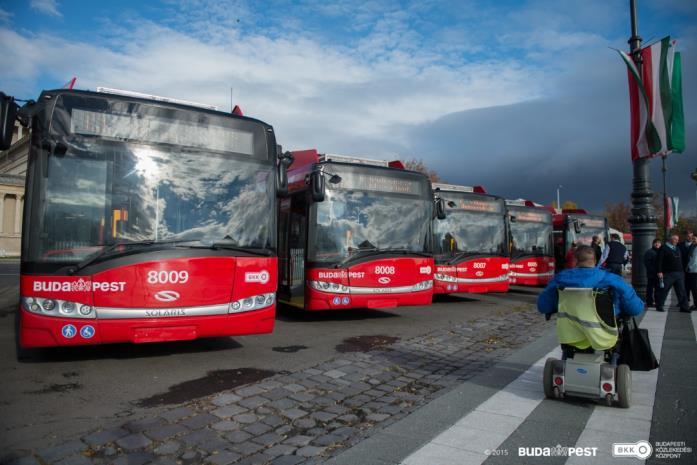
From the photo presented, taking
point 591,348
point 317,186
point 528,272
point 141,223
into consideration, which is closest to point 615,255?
point 528,272

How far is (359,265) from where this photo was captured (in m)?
9.99

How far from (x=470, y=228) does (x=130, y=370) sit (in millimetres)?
10264

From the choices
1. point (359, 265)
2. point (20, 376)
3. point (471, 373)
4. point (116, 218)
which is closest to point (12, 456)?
point (20, 376)

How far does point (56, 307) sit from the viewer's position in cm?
577

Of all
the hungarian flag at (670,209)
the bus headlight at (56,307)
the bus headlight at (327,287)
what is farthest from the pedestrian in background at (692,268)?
the hungarian flag at (670,209)

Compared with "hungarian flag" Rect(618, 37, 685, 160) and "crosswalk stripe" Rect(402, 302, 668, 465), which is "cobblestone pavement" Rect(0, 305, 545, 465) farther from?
"hungarian flag" Rect(618, 37, 685, 160)

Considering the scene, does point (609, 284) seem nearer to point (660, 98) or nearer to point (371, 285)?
point (371, 285)

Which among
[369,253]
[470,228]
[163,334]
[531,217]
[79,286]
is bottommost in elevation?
[163,334]

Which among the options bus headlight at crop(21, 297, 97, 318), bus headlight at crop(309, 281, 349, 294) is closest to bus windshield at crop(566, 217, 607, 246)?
bus headlight at crop(309, 281, 349, 294)

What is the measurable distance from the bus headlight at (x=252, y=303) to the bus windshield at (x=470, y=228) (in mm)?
7468

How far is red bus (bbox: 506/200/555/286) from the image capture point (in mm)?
17500

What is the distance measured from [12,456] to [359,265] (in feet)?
22.5

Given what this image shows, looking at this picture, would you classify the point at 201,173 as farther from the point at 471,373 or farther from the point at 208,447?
the point at 471,373

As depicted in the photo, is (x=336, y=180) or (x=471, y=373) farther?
(x=336, y=180)
